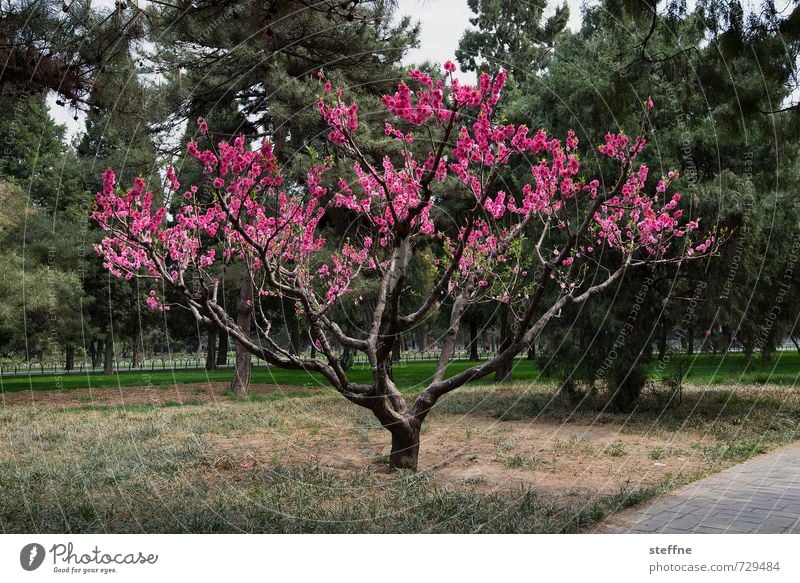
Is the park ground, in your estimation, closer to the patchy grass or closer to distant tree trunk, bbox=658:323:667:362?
the patchy grass

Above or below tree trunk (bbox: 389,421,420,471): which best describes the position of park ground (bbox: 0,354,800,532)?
below

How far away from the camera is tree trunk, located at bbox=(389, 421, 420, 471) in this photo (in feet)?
22.4

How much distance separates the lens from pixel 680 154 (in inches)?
426

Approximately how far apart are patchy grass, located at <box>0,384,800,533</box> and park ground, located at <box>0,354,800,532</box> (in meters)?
0.02

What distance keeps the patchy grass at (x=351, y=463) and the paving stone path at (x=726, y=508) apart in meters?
0.24

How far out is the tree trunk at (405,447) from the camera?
6.81 metres

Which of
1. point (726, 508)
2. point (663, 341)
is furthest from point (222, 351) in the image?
point (726, 508)

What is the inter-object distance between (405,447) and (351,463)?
814 mm

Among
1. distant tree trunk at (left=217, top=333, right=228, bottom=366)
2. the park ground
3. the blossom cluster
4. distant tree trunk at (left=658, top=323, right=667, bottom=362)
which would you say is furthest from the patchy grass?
distant tree trunk at (left=217, top=333, right=228, bottom=366)

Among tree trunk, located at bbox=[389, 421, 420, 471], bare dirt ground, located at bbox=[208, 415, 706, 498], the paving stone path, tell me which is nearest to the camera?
the paving stone path

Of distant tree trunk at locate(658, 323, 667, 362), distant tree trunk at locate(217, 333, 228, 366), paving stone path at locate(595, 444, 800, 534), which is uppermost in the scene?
distant tree trunk at locate(658, 323, 667, 362)

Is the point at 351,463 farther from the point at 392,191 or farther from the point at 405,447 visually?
the point at 392,191

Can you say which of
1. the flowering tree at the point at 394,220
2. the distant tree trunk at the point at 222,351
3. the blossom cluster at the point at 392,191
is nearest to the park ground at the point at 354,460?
the flowering tree at the point at 394,220

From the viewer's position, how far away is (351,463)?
729 cm
